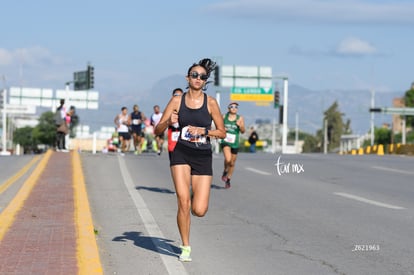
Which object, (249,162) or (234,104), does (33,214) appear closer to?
(234,104)

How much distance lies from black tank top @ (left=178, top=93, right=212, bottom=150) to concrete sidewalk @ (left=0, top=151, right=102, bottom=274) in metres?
1.44

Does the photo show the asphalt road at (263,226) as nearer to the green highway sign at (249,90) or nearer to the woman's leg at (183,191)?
the woman's leg at (183,191)

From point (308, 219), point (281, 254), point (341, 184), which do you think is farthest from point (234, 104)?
point (281, 254)

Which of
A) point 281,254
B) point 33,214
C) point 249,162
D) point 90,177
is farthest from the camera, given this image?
point 249,162

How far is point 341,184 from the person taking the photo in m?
21.1

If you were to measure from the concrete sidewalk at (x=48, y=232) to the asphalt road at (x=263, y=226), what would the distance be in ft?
0.85

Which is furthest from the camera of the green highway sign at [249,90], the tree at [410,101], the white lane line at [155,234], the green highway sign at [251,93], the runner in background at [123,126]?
the tree at [410,101]

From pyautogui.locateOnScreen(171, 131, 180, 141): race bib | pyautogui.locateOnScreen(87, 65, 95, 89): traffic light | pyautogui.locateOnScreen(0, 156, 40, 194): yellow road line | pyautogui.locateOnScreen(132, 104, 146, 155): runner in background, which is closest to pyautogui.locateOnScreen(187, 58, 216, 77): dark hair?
pyautogui.locateOnScreen(171, 131, 180, 141): race bib

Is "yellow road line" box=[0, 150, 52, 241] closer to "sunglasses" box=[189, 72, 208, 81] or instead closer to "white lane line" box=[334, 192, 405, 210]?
"sunglasses" box=[189, 72, 208, 81]

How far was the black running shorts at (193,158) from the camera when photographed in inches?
361

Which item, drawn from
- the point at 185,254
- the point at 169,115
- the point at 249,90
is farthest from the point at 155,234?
the point at 249,90

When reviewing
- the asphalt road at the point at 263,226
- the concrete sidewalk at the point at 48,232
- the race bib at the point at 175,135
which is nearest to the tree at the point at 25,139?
the asphalt road at the point at 263,226

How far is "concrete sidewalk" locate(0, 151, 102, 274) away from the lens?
8531mm

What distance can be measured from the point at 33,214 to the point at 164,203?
3338 mm
